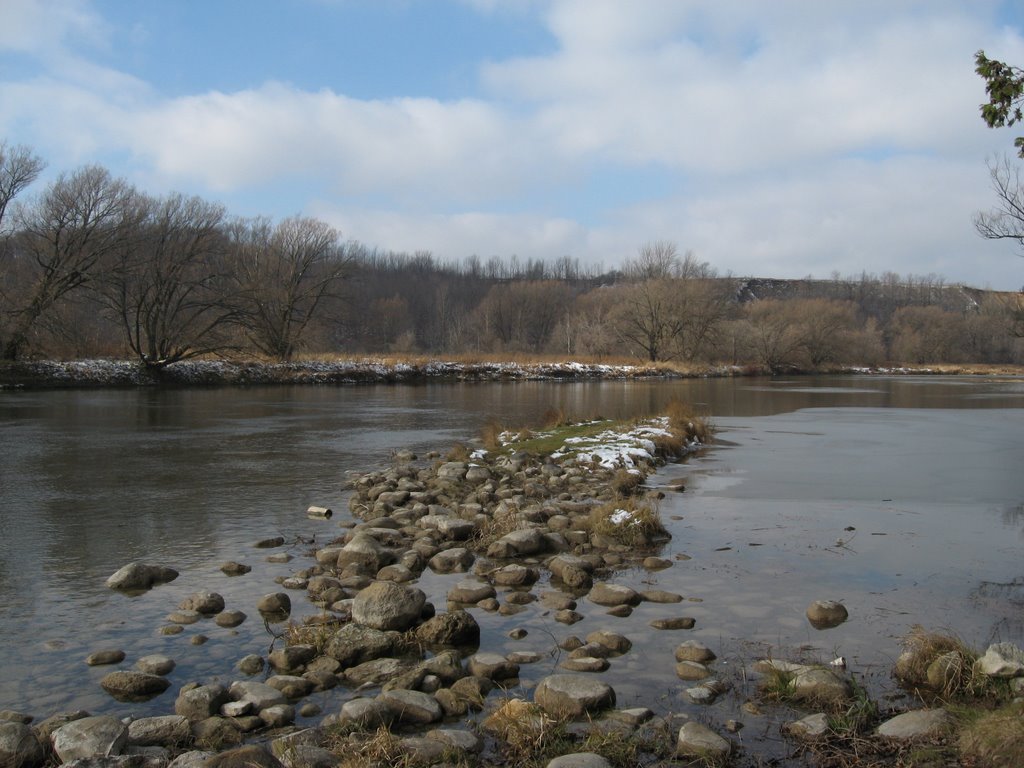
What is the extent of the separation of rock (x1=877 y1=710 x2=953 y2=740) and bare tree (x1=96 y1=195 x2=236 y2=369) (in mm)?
44308

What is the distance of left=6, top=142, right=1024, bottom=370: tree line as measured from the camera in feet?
132

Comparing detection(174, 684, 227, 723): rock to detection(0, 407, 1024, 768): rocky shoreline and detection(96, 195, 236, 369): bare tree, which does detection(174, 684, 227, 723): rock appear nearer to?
detection(0, 407, 1024, 768): rocky shoreline

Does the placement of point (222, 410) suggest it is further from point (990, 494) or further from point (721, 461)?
point (990, 494)

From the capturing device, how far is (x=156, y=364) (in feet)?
144

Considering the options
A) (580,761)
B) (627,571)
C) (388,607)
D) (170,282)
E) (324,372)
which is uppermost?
(170,282)

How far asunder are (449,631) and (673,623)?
1979 mm

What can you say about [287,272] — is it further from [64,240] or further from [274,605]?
[274,605]

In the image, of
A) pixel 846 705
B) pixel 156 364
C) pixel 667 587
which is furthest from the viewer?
pixel 156 364

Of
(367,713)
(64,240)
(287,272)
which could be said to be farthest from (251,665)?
(287,272)

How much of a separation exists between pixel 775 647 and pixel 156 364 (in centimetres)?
4398

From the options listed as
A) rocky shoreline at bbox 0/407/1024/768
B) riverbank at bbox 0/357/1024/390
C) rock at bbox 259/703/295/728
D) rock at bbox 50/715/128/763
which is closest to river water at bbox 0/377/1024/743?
rocky shoreline at bbox 0/407/1024/768

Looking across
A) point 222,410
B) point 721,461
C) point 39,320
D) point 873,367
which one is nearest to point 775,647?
point 721,461

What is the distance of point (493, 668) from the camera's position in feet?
18.7

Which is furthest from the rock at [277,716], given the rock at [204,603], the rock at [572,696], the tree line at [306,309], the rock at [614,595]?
the tree line at [306,309]
